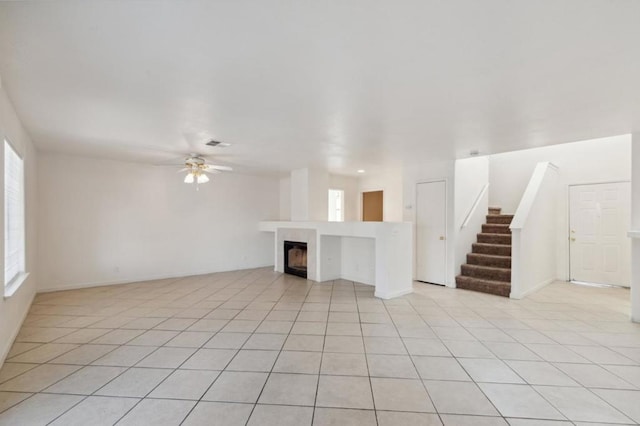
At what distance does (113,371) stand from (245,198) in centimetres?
535

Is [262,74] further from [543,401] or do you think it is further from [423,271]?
[423,271]

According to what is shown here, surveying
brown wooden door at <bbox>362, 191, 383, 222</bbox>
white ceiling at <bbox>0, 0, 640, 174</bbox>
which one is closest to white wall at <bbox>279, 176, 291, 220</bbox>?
brown wooden door at <bbox>362, 191, 383, 222</bbox>

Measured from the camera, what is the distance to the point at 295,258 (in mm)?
6754

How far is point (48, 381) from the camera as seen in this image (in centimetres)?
235

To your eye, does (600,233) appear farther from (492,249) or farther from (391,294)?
(391,294)

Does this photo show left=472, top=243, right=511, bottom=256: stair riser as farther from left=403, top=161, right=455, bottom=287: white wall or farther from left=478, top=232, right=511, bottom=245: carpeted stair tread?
left=403, top=161, right=455, bottom=287: white wall

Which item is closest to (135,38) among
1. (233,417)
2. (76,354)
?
(233,417)

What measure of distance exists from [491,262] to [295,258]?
4.10 m

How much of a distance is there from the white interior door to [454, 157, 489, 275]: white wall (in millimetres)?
246

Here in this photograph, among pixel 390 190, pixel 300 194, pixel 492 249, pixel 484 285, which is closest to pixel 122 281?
pixel 300 194

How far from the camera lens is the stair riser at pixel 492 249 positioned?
563 centimetres

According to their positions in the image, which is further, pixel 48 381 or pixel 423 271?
pixel 423 271

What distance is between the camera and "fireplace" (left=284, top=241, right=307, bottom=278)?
6.45m

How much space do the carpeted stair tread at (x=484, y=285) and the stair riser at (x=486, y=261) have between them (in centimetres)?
47
